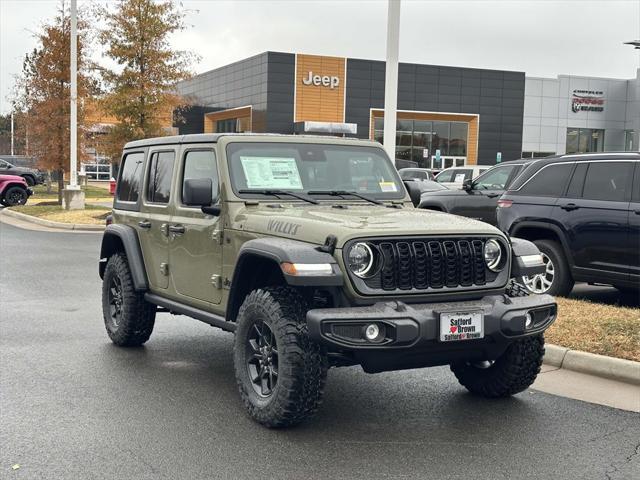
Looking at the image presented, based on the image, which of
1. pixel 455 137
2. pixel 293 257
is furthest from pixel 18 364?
pixel 455 137

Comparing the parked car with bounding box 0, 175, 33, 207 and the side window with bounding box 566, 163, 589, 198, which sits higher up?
the side window with bounding box 566, 163, 589, 198

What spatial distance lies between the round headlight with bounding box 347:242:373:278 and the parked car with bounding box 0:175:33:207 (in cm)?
2774

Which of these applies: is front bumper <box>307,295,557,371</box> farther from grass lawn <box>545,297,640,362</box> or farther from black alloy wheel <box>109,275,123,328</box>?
black alloy wheel <box>109,275,123,328</box>

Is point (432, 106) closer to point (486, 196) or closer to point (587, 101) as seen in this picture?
point (587, 101)

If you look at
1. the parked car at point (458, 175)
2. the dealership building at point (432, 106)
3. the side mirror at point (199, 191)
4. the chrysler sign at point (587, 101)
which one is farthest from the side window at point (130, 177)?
the chrysler sign at point (587, 101)

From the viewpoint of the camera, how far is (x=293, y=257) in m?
4.97

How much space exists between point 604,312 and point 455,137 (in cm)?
5055

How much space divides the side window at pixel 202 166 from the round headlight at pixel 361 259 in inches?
62.9

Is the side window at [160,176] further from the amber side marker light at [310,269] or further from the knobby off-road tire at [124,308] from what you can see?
the amber side marker light at [310,269]

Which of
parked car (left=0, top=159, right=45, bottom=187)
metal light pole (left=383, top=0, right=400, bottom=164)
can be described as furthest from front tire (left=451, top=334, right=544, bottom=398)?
parked car (left=0, top=159, right=45, bottom=187)

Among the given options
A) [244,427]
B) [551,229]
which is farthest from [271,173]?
[551,229]

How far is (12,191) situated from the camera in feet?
100

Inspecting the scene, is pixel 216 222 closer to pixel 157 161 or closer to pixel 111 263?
pixel 157 161

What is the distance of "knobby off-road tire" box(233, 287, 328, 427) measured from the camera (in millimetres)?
5016
